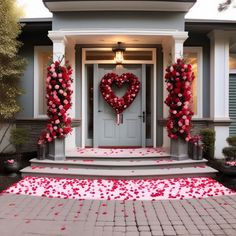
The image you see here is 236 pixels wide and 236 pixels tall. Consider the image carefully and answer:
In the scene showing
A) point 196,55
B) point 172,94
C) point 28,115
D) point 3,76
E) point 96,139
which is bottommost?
point 96,139

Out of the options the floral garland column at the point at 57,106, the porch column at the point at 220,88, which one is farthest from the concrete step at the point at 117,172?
the porch column at the point at 220,88

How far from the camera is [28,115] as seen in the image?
7770mm

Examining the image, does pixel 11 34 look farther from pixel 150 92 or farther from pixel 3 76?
pixel 150 92

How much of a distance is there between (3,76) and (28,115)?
1.33 meters

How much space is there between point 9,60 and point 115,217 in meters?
5.09

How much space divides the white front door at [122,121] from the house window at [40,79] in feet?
5.34

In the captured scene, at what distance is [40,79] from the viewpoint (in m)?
7.90

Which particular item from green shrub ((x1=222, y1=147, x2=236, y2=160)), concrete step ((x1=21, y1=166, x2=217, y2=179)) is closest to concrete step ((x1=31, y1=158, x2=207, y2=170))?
concrete step ((x1=21, y1=166, x2=217, y2=179))

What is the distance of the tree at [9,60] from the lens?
639 centimetres

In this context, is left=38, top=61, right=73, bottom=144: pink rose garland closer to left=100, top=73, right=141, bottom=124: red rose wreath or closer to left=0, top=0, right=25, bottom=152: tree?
left=0, top=0, right=25, bottom=152: tree

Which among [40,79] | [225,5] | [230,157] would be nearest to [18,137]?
[40,79]

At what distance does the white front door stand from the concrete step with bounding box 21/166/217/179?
6.56 ft

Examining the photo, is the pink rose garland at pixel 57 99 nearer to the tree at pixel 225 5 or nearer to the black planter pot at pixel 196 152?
the black planter pot at pixel 196 152

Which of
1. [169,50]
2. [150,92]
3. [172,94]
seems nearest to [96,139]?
[150,92]
